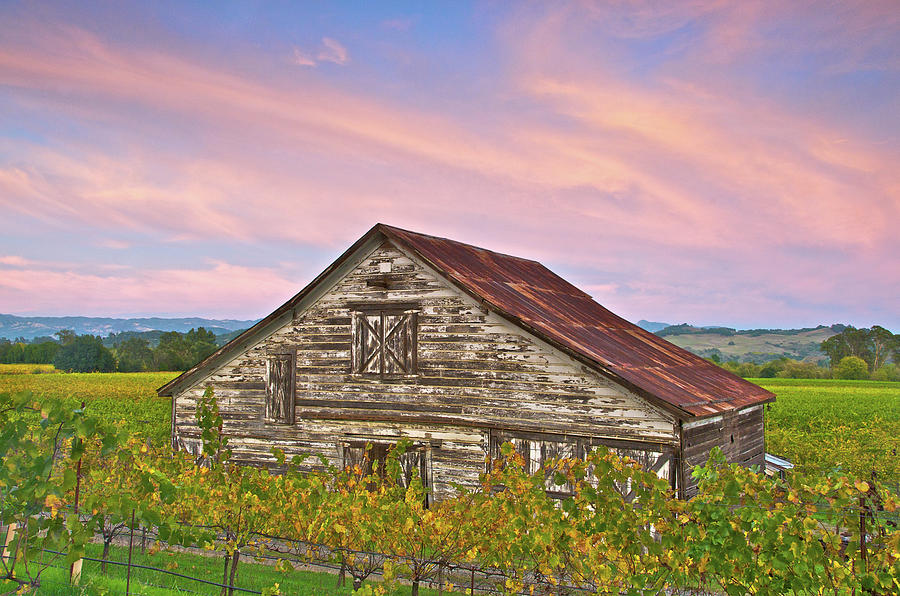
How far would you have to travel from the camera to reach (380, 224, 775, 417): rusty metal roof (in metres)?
14.7

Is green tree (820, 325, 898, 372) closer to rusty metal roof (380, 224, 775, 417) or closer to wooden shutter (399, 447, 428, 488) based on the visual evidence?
rusty metal roof (380, 224, 775, 417)

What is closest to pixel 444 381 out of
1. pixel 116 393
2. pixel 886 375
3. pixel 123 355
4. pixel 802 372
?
pixel 116 393

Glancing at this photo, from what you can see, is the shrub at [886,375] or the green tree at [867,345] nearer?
the shrub at [886,375]

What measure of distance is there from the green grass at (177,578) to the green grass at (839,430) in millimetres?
9497

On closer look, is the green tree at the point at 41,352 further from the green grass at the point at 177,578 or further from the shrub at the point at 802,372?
the green grass at the point at 177,578

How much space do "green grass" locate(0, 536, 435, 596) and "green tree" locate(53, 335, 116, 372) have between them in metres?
80.8

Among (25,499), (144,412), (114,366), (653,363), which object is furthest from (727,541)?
(114,366)

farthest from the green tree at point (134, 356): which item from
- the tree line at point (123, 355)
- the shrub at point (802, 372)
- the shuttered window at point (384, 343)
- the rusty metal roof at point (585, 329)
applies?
the shuttered window at point (384, 343)

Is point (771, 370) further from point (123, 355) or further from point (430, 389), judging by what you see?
point (430, 389)

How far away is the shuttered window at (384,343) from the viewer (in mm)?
16516

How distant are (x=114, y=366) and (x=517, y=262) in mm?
79324

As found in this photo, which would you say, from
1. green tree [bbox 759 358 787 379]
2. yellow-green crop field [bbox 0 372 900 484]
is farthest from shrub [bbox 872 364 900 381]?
yellow-green crop field [bbox 0 372 900 484]

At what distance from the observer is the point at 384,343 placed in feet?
55.3

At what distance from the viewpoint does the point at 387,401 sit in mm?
16656
